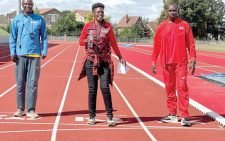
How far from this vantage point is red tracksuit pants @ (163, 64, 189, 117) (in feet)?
26.5

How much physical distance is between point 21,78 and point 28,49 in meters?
0.52

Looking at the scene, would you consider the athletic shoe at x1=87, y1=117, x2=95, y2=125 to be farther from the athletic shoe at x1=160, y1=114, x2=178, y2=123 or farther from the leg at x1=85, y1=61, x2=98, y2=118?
the athletic shoe at x1=160, y1=114, x2=178, y2=123

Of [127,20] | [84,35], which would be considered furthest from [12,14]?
[84,35]

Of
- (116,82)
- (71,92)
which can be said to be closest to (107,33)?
(71,92)

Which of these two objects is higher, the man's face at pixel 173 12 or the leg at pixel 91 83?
the man's face at pixel 173 12

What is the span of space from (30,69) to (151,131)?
2.41 meters

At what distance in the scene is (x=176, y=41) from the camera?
811 centimetres

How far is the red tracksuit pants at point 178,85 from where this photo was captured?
808 centimetres

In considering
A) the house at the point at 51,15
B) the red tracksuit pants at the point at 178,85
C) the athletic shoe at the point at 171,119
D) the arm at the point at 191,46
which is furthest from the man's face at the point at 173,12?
the house at the point at 51,15

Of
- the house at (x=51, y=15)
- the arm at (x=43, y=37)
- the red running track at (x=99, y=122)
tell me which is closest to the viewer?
the red running track at (x=99, y=122)

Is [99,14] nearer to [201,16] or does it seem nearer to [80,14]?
[201,16]

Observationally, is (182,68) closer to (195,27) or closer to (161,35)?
(161,35)

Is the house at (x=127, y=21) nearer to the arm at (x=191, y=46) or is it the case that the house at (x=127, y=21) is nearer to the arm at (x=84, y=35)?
the arm at (x=191, y=46)

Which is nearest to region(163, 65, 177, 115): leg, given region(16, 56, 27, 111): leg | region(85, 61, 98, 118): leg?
region(85, 61, 98, 118): leg
